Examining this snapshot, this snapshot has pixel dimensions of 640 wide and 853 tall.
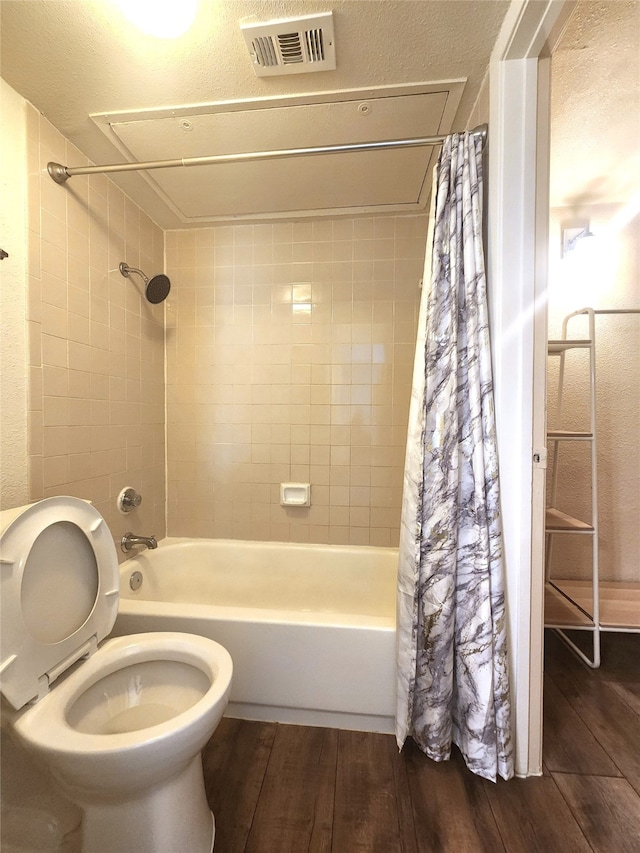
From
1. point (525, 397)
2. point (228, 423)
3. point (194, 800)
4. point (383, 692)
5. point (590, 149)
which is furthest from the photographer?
point (228, 423)

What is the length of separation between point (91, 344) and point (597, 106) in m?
Result: 2.21

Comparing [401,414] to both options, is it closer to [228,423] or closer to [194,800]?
[228,423]

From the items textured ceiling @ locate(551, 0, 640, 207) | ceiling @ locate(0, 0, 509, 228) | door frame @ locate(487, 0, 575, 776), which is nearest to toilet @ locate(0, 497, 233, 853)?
door frame @ locate(487, 0, 575, 776)

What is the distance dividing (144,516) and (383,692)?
4.67ft

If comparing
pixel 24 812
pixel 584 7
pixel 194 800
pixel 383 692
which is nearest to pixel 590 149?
pixel 584 7

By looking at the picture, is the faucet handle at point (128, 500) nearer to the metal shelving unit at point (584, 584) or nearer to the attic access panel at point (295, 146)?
the attic access panel at point (295, 146)

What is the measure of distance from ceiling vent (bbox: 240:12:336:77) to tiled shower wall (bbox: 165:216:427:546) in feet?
2.91

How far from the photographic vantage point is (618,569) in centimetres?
196

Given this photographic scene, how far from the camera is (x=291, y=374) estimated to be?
2.04m

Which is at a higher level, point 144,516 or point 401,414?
point 401,414

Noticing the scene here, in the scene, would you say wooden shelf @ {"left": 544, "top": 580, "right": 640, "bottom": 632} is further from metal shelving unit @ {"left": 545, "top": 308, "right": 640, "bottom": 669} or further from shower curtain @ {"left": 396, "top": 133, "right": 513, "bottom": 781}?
shower curtain @ {"left": 396, "top": 133, "right": 513, "bottom": 781}

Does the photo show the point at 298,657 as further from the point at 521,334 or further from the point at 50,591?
the point at 521,334

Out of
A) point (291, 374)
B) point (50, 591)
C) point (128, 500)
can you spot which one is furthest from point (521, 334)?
point (128, 500)

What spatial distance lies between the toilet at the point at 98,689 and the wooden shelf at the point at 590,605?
1.45 metres
